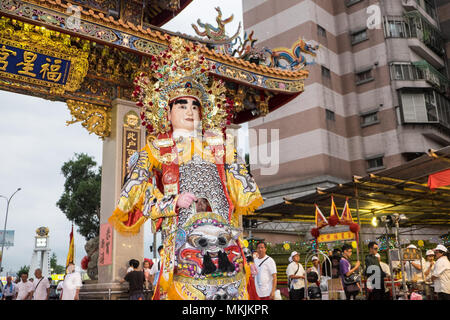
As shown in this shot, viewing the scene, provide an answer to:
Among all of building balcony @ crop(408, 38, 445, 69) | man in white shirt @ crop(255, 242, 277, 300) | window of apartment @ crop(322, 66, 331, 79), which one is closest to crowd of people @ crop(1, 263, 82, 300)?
man in white shirt @ crop(255, 242, 277, 300)

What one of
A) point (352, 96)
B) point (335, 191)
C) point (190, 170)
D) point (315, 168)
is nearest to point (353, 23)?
point (352, 96)

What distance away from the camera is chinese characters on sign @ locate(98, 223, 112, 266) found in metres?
7.44

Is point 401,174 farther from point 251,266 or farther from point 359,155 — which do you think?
point 359,155

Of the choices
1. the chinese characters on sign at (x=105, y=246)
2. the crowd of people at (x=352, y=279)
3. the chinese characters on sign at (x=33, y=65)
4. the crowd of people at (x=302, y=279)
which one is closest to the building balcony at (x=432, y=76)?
the crowd of people at (x=302, y=279)

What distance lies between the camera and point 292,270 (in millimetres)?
8547

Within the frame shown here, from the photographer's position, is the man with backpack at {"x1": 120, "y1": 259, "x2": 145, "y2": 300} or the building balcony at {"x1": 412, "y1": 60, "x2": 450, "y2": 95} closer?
the man with backpack at {"x1": 120, "y1": 259, "x2": 145, "y2": 300}

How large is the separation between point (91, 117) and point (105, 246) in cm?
263

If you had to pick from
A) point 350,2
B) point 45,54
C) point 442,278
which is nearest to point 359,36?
point 350,2

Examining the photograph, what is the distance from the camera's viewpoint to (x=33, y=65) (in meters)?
7.38

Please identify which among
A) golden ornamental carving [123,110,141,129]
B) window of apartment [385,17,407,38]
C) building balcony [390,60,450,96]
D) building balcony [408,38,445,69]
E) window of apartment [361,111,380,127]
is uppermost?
window of apartment [385,17,407,38]

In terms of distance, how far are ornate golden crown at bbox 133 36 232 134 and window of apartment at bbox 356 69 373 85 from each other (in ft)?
73.9

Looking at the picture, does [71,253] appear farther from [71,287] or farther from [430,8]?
[430,8]

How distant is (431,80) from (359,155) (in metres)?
6.25

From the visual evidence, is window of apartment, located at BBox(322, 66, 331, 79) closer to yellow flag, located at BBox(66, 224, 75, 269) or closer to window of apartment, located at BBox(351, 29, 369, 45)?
window of apartment, located at BBox(351, 29, 369, 45)
